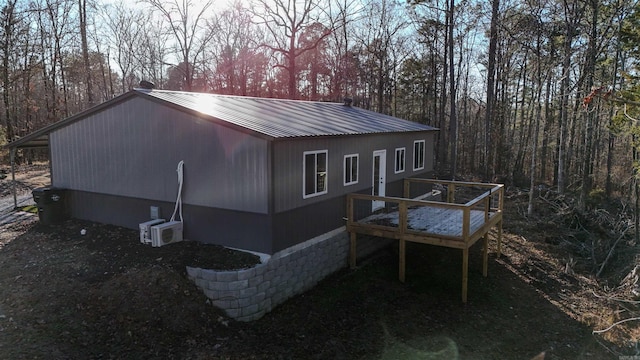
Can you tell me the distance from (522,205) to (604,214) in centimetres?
297

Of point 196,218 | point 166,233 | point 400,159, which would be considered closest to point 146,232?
point 166,233

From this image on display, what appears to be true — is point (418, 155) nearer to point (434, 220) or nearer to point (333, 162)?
point (434, 220)

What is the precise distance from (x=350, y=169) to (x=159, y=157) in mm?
4384

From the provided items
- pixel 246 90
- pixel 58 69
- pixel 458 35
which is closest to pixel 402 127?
pixel 458 35

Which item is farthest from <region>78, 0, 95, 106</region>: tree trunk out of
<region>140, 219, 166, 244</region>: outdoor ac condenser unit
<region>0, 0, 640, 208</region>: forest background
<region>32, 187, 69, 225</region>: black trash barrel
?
<region>140, 219, 166, 244</region>: outdoor ac condenser unit

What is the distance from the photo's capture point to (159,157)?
918cm

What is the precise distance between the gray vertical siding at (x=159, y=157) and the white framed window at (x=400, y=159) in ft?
19.3

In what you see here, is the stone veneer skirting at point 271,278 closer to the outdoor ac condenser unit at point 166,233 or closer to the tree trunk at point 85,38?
the outdoor ac condenser unit at point 166,233

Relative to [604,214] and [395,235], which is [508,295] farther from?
[604,214]

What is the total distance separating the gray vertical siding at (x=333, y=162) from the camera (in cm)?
801

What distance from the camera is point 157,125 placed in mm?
9078

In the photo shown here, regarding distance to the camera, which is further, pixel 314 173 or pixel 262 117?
pixel 262 117

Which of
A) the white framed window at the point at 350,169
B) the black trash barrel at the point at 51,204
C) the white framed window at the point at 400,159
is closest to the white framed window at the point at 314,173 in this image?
the white framed window at the point at 350,169

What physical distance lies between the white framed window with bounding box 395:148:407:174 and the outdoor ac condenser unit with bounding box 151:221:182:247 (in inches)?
260
